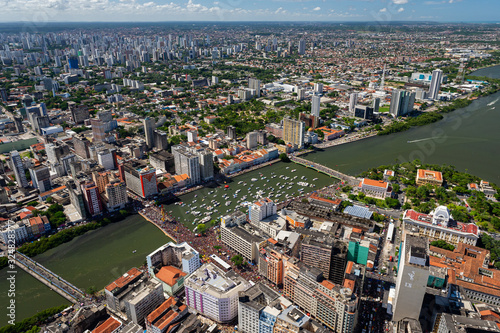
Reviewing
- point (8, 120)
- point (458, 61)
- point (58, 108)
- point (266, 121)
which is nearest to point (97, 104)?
point (58, 108)

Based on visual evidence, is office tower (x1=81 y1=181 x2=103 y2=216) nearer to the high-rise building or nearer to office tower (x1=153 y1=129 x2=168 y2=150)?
office tower (x1=153 y1=129 x2=168 y2=150)

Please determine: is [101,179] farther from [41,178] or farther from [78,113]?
[78,113]

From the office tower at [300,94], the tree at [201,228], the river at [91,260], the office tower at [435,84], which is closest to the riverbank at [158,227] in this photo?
the river at [91,260]

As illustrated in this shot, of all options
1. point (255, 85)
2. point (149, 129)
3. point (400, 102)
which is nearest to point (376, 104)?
point (400, 102)

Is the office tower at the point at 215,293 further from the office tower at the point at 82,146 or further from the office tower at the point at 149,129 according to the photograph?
the office tower at the point at 82,146

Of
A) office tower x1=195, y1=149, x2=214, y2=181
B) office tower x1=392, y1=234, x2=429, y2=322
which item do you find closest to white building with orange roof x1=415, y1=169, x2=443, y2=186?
office tower x1=392, y1=234, x2=429, y2=322

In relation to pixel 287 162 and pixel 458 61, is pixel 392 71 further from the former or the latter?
pixel 287 162
